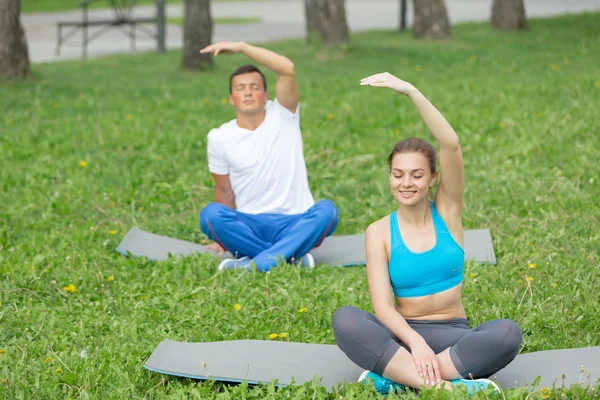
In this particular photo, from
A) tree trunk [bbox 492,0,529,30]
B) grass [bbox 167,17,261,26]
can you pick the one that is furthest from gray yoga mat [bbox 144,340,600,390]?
grass [bbox 167,17,261,26]

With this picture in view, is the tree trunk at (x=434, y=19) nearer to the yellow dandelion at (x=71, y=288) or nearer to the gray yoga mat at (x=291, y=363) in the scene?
the yellow dandelion at (x=71, y=288)

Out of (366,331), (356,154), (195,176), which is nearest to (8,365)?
(366,331)

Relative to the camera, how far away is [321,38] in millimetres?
14539

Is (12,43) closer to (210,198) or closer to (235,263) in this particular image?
(210,198)

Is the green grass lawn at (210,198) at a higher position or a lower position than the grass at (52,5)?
lower

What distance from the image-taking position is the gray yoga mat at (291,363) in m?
4.03

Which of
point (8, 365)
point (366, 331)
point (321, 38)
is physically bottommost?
point (8, 365)

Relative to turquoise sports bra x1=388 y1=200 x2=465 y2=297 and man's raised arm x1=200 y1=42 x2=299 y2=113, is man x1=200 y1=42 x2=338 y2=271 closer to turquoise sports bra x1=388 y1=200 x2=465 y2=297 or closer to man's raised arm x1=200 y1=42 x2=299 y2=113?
man's raised arm x1=200 y1=42 x2=299 y2=113

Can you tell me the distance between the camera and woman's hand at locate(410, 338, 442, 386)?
3.80 meters

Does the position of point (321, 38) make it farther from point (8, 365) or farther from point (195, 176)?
point (8, 365)

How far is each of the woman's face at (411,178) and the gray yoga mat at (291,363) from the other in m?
0.84

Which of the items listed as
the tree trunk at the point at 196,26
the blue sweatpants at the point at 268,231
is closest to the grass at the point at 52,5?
the tree trunk at the point at 196,26

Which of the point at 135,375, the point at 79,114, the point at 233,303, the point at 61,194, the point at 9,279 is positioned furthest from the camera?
the point at 79,114

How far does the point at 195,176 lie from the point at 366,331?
14.7ft
